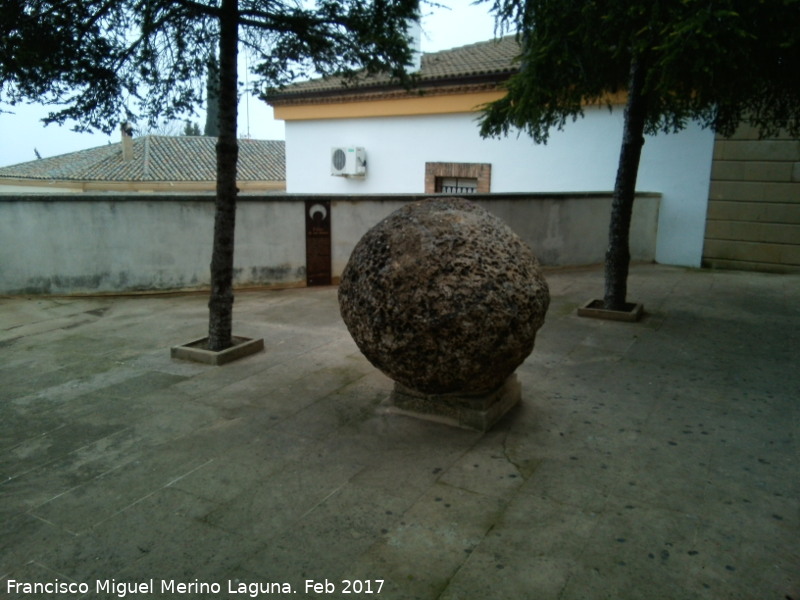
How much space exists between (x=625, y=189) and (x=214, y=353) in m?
5.52

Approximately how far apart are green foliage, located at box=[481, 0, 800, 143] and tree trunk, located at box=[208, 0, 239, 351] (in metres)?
3.42

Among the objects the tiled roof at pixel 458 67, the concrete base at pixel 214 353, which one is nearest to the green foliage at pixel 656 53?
the tiled roof at pixel 458 67

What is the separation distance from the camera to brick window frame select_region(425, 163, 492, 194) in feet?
45.6

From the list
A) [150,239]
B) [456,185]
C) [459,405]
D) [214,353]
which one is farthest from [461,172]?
[459,405]

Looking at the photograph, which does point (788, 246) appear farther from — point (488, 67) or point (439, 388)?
point (439, 388)

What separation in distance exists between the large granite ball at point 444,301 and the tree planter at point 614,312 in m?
3.72

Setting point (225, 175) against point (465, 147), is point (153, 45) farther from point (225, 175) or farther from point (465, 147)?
point (465, 147)

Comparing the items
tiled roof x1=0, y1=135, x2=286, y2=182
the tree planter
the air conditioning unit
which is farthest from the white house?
tiled roof x1=0, y1=135, x2=286, y2=182

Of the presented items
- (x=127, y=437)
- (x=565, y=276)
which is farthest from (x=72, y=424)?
(x=565, y=276)

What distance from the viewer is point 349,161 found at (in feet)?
52.2

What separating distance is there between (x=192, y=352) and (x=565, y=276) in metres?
7.31

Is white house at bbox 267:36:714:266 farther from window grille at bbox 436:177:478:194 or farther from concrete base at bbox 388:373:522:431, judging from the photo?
concrete base at bbox 388:373:522:431

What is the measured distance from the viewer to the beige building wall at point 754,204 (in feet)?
35.3

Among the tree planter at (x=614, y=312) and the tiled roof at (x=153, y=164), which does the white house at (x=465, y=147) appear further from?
the tiled roof at (x=153, y=164)
